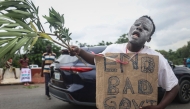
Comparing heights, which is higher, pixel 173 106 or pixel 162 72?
pixel 162 72

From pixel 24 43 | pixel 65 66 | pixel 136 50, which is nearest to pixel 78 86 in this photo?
pixel 65 66

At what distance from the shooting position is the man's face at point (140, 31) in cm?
174

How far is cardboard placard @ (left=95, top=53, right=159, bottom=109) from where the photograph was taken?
164 cm

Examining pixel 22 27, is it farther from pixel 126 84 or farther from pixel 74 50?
pixel 126 84

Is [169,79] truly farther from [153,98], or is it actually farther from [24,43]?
[24,43]

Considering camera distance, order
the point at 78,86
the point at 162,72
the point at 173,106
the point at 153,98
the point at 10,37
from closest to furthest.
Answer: the point at 10,37
the point at 153,98
the point at 162,72
the point at 78,86
the point at 173,106

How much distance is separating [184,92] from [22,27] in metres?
5.24

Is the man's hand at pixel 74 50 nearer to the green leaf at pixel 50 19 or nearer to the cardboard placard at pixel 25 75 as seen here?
the green leaf at pixel 50 19

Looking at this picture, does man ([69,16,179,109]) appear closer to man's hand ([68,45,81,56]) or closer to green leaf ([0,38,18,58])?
man's hand ([68,45,81,56])

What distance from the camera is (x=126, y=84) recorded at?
5.39 ft

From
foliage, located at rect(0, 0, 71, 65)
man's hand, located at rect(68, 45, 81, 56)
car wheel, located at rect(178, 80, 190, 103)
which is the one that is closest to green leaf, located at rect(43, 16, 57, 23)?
foliage, located at rect(0, 0, 71, 65)

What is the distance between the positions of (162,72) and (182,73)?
4306 mm

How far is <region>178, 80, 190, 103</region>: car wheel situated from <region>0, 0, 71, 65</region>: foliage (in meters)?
4.75

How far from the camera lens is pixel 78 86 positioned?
3.95 m
